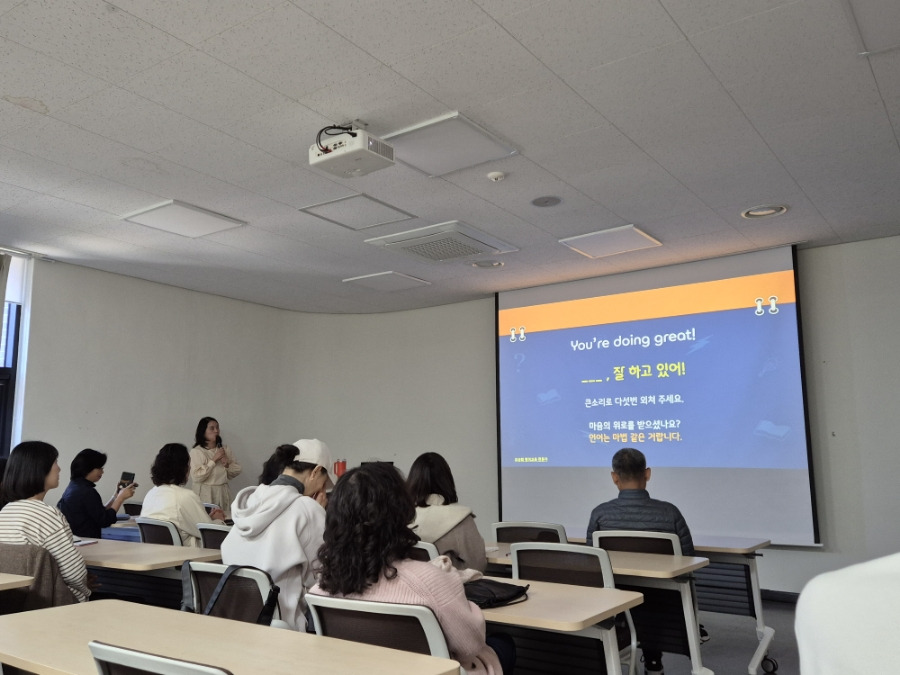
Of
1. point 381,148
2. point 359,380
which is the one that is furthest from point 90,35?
point 359,380

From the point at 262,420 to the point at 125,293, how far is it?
6.76ft

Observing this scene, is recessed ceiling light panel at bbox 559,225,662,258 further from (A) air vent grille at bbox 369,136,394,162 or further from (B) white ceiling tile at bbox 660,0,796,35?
(B) white ceiling tile at bbox 660,0,796,35

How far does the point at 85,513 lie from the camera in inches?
165

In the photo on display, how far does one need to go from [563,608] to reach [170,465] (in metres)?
2.94

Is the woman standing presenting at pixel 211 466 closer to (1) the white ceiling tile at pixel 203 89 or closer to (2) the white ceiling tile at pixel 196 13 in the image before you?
(1) the white ceiling tile at pixel 203 89

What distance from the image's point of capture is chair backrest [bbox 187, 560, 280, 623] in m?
2.22

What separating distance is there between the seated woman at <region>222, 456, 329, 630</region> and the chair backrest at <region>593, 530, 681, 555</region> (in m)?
1.53

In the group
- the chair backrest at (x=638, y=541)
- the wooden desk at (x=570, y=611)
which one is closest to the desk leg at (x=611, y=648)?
the wooden desk at (x=570, y=611)

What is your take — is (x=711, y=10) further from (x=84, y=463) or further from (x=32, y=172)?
(x=84, y=463)

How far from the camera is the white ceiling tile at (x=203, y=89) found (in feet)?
9.82

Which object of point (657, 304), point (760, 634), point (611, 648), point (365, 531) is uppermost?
point (657, 304)

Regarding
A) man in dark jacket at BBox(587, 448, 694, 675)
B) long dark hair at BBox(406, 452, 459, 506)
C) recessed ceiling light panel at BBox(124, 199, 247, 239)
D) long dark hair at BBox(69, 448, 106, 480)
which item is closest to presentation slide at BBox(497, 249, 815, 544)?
man in dark jacket at BBox(587, 448, 694, 675)

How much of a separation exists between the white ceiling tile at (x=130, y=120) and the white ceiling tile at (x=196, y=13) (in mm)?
656

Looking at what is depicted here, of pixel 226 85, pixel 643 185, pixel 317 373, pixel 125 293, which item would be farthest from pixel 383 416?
pixel 226 85
